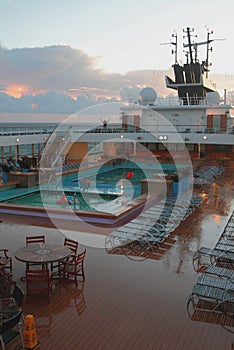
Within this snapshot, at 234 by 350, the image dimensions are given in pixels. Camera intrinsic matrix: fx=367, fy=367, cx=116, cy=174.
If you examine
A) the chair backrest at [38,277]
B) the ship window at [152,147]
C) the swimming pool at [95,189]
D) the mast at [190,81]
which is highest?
the mast at [190,81]

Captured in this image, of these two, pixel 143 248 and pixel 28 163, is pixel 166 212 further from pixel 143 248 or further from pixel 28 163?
pixel 28 163

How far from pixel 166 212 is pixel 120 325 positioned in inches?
206

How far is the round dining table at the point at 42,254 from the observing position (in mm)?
5707

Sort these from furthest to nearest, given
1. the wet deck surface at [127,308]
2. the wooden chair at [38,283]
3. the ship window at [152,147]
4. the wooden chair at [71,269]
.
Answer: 1. the ship window at [152,147]
2. the wooden chair at [71,269]
3. the wooden chair at [38,283]
4. the wet deck surface at [127,308]

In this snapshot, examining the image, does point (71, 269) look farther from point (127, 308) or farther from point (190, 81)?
point (190, 81)

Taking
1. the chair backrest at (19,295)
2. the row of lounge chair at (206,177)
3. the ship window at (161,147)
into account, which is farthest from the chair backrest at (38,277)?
the ship window at (161,147)

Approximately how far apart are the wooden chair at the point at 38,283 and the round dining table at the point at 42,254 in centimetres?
18

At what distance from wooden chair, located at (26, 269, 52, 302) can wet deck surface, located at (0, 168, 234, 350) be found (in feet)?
0.48

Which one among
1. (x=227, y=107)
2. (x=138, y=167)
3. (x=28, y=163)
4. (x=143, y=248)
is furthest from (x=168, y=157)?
(x=143, y=248)

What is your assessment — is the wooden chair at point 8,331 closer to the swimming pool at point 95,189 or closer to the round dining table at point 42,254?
the round dining table at point 42,254

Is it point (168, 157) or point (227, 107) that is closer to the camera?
point (227, 107)

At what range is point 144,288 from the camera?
5.91 meters

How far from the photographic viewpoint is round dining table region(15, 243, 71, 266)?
225 inches

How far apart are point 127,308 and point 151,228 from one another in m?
3.25
